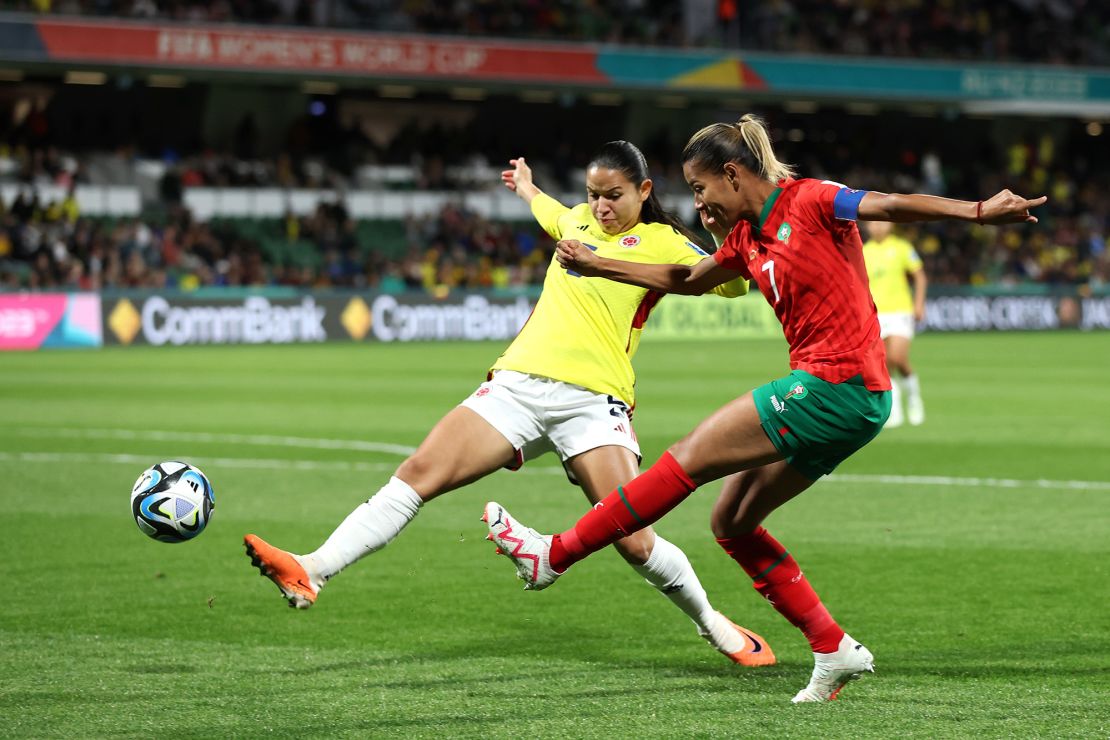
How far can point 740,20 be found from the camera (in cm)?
4681

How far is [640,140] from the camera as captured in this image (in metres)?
49.6

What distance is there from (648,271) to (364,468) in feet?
25.4

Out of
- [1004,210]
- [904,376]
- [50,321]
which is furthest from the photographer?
[50,321]

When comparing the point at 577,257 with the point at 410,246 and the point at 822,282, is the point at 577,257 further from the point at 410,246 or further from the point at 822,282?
the point at 410,246

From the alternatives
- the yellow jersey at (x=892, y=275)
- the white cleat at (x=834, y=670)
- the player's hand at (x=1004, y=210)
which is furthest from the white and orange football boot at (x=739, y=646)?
the yellow jersey at (x=892, y=275)

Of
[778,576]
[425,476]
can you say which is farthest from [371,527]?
[778,576]

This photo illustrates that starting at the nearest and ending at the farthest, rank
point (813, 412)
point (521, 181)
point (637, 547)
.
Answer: point (813, 412) < point (637, 547) < point (521, 181)

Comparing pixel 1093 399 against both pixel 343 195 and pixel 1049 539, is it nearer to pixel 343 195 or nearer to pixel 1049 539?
pixel 1049 539

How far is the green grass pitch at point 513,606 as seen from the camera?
546 cm

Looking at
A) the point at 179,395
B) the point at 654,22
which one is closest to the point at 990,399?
the point at 179,395

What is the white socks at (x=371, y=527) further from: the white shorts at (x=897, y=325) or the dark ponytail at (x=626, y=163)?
the white shorts at (x=897, y=325)

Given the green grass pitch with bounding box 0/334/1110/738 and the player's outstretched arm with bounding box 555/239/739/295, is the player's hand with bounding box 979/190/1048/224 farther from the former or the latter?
the green grass pitch with bounding box 0/334/1110/738

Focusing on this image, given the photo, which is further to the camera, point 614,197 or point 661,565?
point 614,197

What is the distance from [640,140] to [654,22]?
489cm
